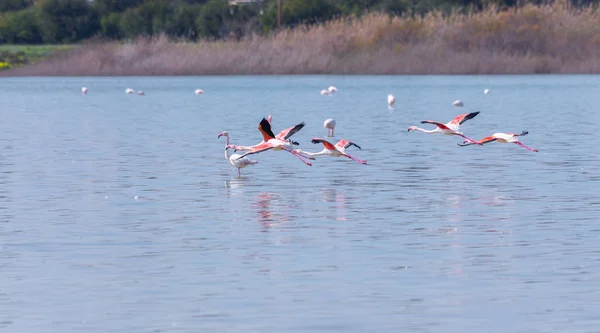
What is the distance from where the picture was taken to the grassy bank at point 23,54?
76750mm

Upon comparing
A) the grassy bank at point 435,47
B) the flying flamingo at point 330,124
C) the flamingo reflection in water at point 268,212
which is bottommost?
the grassy bank at point 435,47

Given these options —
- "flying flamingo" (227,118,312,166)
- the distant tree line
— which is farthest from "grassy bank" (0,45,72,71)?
"flying flamingo" (227,118,312,166)

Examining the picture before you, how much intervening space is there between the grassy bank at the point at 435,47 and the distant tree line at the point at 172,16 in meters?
6.39

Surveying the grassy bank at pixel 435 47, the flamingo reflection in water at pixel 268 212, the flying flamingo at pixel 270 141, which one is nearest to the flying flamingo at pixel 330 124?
the flying flamingo at pixel 270 141

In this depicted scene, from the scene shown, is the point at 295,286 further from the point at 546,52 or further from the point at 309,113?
the point at 546,52

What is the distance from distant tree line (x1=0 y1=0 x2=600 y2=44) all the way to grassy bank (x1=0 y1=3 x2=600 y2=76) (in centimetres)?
639

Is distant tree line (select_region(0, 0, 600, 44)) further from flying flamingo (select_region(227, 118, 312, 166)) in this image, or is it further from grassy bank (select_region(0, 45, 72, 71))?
flying flamingo (select_region(227, 118, 312, 166))

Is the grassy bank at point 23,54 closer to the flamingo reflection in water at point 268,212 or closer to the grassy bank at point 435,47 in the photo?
the grassy bank at point 435,47

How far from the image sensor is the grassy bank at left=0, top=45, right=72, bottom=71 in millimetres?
76750

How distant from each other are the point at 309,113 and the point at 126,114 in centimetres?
567

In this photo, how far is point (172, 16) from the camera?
82.1 meters

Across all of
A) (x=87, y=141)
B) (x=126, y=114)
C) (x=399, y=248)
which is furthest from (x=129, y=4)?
(x=399, y=248)

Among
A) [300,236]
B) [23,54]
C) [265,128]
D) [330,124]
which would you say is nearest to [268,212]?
[300,236]

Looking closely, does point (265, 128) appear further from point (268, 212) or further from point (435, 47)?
point (435, 47)
